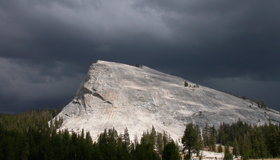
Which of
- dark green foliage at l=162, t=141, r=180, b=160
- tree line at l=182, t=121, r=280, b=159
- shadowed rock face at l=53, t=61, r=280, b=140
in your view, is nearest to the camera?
dark green foliage at l=162, t=141, r=180, b=160

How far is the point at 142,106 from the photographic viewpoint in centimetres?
15700

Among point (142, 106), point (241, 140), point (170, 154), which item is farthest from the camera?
point (142, 106)

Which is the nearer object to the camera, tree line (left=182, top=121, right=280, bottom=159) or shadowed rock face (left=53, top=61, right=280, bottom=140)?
tree line (left=182, top=121, right=280, bottom=159)

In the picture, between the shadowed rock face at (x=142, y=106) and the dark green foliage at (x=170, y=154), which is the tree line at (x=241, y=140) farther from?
the shadowed rock face at (x=142, y=106)

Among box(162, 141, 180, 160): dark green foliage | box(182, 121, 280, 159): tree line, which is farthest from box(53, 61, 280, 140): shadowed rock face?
box(162, 141, 180, 160): dark green foliage

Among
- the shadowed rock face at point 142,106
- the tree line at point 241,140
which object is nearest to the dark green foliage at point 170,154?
the tree line at point 241,140

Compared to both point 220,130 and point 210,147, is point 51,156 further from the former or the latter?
point 220,130

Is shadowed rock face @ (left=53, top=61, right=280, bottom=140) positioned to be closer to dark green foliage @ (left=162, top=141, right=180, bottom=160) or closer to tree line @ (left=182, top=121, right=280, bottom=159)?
tree line @ (left=182, top=121, right=280, bottom=159)

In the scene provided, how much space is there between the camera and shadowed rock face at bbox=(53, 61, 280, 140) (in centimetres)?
14227

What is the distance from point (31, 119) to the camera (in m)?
161

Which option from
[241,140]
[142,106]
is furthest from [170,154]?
[142,106]

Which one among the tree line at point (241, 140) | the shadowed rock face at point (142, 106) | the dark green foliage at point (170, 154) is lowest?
the dark green foliage at point (170, 154)

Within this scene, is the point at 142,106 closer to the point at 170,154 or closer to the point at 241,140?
the point at 241,140

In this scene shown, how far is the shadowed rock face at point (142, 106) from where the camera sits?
142275 millimetres
